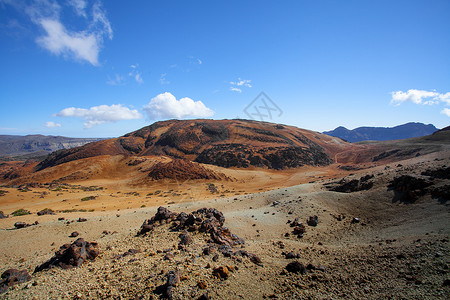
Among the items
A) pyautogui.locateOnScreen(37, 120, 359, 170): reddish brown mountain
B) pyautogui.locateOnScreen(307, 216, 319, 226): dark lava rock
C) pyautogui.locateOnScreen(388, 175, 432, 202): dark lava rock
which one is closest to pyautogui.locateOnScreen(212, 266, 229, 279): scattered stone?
pyautogui.locateOnScreen(307, 216, 319, 226): dark lava rock

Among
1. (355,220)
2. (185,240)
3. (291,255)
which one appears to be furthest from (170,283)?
(355,220)

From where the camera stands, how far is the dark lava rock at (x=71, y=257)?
20.7ft

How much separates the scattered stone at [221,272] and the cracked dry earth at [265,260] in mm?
25

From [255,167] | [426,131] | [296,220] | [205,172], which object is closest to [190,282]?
[296,220]

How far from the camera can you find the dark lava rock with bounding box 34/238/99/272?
6.32m

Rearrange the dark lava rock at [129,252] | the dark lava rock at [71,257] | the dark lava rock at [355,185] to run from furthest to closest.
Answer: the dark lava rock at [355,185], the dark lava rock at [129,252], the dark lava rock at [71,257]

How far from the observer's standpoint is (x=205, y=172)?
3578 centimetres

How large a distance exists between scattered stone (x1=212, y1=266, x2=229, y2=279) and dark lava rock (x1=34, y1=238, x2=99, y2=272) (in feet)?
14.8

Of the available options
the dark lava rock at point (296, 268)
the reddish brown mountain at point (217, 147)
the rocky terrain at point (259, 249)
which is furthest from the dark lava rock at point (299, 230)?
the reddish brown mountain at point (217, 147)

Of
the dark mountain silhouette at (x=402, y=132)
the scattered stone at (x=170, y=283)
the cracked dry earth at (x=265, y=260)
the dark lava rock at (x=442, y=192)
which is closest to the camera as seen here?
the scattered stone at (x=170, y=283)

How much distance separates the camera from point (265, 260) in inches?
273

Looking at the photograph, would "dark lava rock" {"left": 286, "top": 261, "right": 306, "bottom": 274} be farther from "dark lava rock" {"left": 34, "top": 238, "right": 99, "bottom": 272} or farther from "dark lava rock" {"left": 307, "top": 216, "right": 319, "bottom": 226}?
"dark lava rock" {"left": 34, "top": 238, "right": 99, "bottom": 272}

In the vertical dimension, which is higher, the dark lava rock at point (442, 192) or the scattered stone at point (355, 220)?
the dark lava rock at point (442, 192)

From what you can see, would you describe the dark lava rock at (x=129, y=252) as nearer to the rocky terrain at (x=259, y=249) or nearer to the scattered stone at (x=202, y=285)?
the rocky terrain at (x=259, y=249)
